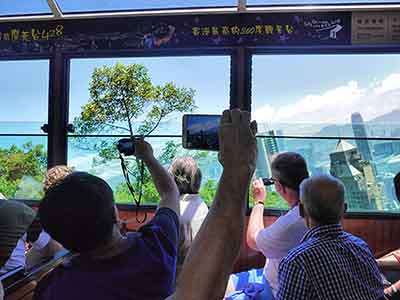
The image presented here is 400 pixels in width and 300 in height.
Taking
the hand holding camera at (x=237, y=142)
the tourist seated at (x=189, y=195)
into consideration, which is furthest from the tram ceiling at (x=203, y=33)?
the hand holding camera at (x=237, y=142)

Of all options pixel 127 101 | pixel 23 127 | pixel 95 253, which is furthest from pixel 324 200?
pixel 23 127

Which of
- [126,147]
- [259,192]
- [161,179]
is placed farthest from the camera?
[259,192]

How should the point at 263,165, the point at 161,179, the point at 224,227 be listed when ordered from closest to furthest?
the point at 224,227, the point at 161,179, the point at 263,165

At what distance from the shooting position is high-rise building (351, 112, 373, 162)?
325cm

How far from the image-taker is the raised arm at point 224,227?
486 mm

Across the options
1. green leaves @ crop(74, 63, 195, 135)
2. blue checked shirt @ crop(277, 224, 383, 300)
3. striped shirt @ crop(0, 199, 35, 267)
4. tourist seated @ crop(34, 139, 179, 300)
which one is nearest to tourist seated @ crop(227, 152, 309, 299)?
blue checked shirt @ crop(277, 224, 383, 300)

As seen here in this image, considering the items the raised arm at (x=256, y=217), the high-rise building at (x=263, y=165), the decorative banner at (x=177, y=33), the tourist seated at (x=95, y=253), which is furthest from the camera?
the high-rise building at (x=263, y=165)

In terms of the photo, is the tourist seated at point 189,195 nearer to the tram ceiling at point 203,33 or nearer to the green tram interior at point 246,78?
the green tram interior at point 246,78

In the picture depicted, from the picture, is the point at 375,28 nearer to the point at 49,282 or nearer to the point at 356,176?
the point at 356,176

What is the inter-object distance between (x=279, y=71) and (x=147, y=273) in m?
2.68

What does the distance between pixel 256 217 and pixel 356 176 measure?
4.94 ft

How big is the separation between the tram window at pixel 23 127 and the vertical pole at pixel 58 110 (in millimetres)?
65

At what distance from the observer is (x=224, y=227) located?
499mm

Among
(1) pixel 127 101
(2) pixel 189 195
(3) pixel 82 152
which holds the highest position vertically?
(1) pixel 127 101
